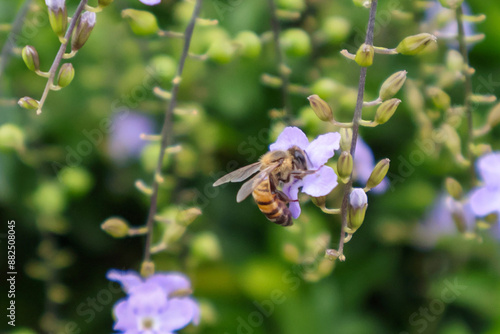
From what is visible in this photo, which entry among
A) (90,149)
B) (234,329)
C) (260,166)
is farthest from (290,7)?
(234,329)

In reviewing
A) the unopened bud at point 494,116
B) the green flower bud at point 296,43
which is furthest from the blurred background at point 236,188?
the unopened bud at point 494,116

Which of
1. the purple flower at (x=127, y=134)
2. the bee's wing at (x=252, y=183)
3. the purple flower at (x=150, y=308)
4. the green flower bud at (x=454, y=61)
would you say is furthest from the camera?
the purple flower at (x=127, y=134)

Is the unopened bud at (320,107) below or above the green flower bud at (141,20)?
above

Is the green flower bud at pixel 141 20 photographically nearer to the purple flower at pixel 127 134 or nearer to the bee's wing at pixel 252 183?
the bee's wing at pixel 252 183

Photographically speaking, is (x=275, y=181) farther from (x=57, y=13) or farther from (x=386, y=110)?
(x=57, y=13)

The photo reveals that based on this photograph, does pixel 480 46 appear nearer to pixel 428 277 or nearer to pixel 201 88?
pixel 428 277

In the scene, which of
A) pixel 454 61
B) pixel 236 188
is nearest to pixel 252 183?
pixel 454 61

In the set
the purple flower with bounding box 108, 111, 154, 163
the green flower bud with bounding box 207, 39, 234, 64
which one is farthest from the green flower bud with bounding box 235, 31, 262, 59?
the purple flower with bounding box 108, 111, 154, 163
